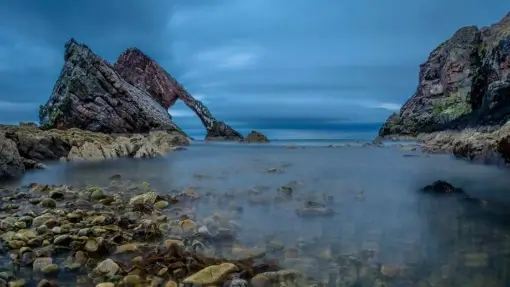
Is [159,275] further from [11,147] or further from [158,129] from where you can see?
[158,129]

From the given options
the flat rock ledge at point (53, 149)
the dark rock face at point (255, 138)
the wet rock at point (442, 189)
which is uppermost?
the dark rock face at point (255, 138)

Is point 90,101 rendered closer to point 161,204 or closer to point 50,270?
point 161,204

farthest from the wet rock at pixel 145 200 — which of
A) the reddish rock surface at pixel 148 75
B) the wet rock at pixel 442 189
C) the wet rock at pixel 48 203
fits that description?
the reddish rock surface at pixel 148 75

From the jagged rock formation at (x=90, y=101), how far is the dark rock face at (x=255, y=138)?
1887 centimetres

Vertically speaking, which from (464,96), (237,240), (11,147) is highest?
(464,96)

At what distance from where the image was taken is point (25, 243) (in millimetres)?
5250

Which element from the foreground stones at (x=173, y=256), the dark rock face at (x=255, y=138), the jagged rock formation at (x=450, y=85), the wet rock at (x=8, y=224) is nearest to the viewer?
the foreground stones at (x=173, y=256)

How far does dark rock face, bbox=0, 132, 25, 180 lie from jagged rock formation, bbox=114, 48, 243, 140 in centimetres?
6074

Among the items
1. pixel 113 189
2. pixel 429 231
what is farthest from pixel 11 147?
pixel 429 231

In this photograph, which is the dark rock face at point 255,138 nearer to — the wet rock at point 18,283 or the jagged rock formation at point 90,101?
the jagged rock formation at point 90,101

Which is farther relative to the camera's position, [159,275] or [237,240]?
[237,240]

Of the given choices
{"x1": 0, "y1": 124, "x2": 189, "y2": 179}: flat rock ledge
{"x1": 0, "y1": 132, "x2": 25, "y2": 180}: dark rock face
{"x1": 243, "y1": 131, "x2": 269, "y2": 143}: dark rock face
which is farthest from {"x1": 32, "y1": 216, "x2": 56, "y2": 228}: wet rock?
{"x1": 243, "y1": 131, "x2": 269, "y2": 143}: dark rock face

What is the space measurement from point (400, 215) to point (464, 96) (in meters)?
77.2

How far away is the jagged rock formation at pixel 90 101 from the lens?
167 feet
